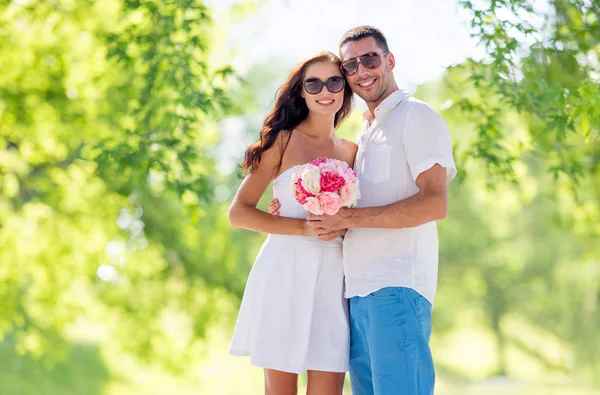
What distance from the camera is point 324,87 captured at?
385cm

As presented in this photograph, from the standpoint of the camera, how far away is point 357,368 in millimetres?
3732

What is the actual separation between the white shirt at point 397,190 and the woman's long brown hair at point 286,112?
43cm

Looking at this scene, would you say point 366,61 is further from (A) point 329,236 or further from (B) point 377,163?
(A) point 329,236

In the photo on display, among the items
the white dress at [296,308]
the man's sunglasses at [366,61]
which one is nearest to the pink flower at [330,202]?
the white dress at [296,308]

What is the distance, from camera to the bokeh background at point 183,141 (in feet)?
19.0

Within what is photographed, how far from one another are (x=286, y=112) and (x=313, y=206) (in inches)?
28.4

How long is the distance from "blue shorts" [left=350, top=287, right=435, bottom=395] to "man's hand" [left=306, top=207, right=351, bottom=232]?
0.34m

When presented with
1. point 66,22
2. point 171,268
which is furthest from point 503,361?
point 66,22

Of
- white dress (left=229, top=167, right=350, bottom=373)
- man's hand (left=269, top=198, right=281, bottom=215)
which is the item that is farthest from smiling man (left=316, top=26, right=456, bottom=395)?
man's hand (left=269, top=198, right=281, bottom=215)

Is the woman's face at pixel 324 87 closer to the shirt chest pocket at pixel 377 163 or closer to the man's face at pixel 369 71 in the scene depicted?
the man's face at pixel 369 71

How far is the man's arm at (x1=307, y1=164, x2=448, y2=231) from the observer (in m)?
3.38

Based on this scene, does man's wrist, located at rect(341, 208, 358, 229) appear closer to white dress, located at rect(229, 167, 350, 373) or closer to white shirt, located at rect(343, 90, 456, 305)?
white shirt, located at rect(343, 90, 456, 305)

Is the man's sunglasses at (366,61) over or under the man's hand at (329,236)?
over

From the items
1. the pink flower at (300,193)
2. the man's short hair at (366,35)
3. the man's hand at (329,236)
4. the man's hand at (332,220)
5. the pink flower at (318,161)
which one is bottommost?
the man's hand at (329,236)
